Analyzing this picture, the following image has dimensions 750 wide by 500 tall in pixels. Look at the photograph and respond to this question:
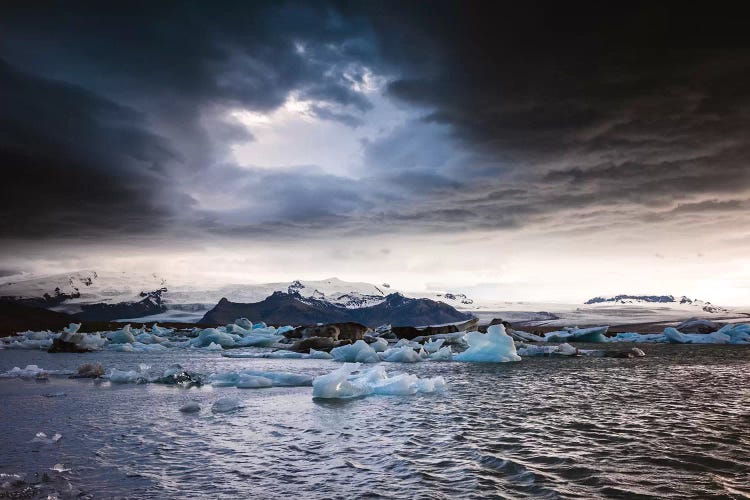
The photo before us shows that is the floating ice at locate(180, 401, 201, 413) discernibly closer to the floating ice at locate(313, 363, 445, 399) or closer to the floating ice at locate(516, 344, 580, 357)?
the floating ice at locate(313, 363, 445, 399)

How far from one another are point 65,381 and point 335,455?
1567 centimetres

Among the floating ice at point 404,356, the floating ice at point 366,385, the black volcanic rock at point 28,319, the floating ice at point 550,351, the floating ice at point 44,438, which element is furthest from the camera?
the black volcanic rock at point 28,319

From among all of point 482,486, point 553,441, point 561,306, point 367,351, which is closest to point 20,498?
point 482,486

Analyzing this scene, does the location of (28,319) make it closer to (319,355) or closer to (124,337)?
(124,337)

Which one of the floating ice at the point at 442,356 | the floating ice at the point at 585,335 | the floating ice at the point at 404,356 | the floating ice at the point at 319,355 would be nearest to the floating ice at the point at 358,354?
the floating ice at the point at 404,356

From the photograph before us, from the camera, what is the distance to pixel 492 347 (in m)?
27.6

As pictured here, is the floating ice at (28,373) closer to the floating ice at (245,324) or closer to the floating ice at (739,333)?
the floating ice at (245,324)

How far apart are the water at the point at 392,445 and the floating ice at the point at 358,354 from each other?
14242mm

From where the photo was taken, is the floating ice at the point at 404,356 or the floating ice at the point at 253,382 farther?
the floating ice at the point at 404,356

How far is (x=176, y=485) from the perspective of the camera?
20.4 ft

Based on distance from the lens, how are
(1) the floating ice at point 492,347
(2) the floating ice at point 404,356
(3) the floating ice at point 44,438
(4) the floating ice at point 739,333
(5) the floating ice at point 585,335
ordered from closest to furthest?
1. (3) the floating ice at point 44,438
2. (1) the floating ice at point 492,347
3. (2) the floating ice at point 404,356
4. (4) the floating ice at point 739,333
5. (5) the floating ice at point 585,335

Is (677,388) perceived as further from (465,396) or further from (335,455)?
(335,455)

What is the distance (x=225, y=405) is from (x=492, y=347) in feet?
61.9

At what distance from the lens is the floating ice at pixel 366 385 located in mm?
13844
